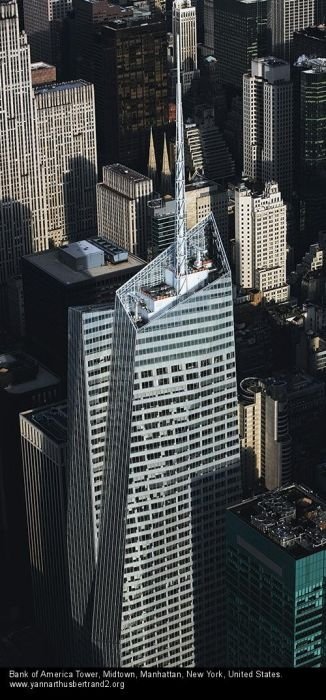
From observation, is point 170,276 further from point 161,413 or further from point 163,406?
point 161,413

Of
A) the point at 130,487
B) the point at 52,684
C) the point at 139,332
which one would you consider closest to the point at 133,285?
the point at 139,332

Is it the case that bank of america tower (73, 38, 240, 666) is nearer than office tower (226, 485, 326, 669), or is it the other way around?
office tower (226, 485, 326, 669)

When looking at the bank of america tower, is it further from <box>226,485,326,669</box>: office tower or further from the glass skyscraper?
<box>226,485,326,669</box>: office tower

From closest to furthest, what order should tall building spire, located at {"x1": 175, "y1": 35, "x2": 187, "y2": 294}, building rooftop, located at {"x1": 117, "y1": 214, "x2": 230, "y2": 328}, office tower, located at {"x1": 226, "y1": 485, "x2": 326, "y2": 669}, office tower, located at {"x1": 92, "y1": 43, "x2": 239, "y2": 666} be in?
office tower, located at {"x1": 226, "y1": 485, "x2": 326, "y2": 669}
tall building spire, located at {"x1": 175, "y1": 35, "x2": 187, "y2": 294}
building rooftop, located at {"x1": 117, "y1": 214, "x2": 230, "y2": 328}
office tower, located at {"x1": 92, "y1": 43, "x2": 239, "y2": 666}

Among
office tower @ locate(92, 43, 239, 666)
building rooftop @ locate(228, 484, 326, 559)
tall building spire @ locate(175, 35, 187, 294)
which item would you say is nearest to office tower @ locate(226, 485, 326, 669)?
building rooftop @ locate(228, 484, 326, 559)

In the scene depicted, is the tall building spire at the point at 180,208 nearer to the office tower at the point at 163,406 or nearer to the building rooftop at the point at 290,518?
the office tower at the point at 163,406

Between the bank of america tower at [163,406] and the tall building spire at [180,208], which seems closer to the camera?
the tall building spire at [180,208]

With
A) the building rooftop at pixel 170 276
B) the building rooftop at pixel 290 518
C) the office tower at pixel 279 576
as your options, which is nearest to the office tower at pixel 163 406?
the building rooftop at pixel 170 276
